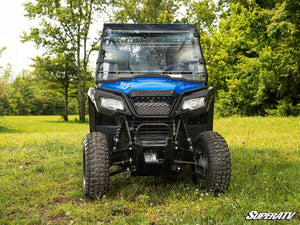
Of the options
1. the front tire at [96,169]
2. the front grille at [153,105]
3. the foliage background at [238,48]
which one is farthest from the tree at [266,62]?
the front tire at [96,169]

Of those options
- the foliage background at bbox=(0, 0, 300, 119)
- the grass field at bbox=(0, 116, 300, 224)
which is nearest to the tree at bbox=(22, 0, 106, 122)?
the foliage background at bbox=(0, 0, 300, 119)

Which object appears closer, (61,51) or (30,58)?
(61,51)

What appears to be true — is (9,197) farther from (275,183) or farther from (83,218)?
(275,183)

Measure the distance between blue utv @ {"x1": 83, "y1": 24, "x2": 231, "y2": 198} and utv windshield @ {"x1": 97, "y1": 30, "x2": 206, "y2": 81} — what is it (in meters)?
0.03

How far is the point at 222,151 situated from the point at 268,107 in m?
16.9

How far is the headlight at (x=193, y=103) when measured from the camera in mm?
4056

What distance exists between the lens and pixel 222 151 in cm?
405

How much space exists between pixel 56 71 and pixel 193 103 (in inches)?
1191

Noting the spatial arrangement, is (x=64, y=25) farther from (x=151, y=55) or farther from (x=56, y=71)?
(x=151, y=55)

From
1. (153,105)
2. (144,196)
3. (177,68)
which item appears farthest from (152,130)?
(177,68)

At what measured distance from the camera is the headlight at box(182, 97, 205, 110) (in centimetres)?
406

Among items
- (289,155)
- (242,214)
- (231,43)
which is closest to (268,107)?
Result: (231,43)

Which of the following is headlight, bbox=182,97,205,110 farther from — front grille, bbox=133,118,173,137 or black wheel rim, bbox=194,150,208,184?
black wheel rim, bbox=194,150,208,184

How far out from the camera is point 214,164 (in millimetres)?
3994
